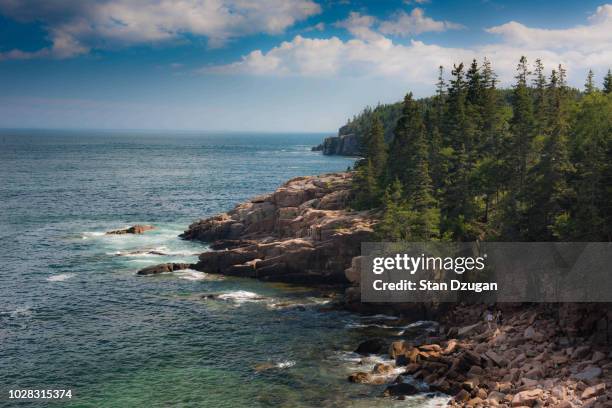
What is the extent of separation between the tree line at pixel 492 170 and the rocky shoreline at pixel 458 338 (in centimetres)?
680

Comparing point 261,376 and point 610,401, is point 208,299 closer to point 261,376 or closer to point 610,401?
point 261,376

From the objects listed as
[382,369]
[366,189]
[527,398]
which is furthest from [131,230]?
[527,398]

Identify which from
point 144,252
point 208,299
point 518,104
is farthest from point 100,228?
point 518,104

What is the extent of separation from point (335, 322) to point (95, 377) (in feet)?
79.0

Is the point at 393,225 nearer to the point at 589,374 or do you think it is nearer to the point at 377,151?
the point at 589,374

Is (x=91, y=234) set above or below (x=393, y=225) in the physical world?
below

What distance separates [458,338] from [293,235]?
34.7 meters

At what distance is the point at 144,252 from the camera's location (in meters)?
85.1

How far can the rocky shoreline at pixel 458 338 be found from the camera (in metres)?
38.1

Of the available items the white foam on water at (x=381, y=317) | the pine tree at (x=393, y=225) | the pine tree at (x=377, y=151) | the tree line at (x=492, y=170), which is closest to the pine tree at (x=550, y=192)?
the tree line at (x=492, y=170)

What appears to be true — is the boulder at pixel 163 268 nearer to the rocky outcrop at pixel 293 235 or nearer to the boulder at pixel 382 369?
the rocky outcrop at pixel 293 235

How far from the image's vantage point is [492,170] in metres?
68.4

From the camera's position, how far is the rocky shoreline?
38.1 metres

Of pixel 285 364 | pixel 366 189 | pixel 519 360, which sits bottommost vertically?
pixel 285 364
